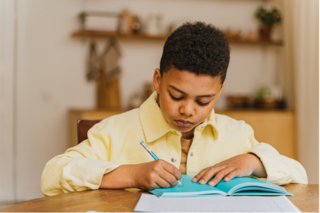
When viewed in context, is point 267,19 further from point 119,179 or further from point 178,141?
point 119,179

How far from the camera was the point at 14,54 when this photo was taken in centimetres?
319

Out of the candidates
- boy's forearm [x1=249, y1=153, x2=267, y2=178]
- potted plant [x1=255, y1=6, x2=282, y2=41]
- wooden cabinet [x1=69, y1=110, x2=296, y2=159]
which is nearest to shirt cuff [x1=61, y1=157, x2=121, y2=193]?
boy's forearm [x1=249, y1=153, x2=267, y2=178]

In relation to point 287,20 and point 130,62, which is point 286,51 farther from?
point 130,62

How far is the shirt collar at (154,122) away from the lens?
109 centimetres

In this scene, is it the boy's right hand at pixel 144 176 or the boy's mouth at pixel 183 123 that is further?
the boy's mouth at pixel 183 123

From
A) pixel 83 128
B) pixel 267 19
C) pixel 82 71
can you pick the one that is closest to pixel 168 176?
pixel 83 128

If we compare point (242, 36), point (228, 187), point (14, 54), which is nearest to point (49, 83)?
point (14, 54)

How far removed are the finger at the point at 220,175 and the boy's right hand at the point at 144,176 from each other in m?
0.10

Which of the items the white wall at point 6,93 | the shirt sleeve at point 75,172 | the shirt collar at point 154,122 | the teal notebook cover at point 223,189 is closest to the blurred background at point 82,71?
the white wall at point 6,93

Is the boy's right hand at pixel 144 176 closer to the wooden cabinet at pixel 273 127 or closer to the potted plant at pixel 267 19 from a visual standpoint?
the wooden cabinet at pixel 273 127

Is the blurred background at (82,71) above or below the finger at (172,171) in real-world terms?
above

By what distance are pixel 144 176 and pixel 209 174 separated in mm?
189

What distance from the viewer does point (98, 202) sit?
2.57 ft

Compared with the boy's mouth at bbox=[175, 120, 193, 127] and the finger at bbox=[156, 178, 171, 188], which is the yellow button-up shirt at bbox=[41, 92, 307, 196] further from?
the finger at bbox=[156, 178, 171, 188]
